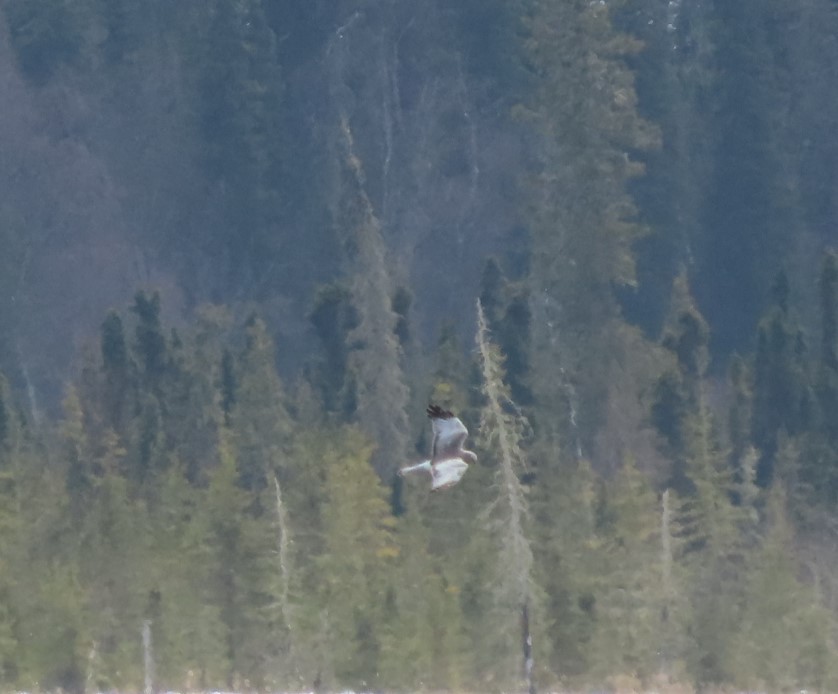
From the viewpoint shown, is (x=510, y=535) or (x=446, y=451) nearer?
(x=446, y=451)

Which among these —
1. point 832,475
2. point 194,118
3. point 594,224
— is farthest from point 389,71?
point 832,475

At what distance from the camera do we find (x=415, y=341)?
123 ft

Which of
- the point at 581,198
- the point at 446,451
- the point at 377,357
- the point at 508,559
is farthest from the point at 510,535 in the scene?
the point at 581,198

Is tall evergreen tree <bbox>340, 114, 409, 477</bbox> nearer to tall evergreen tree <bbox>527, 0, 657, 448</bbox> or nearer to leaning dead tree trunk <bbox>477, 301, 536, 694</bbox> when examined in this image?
tall evergreen tree <bbox>527, 0, 657, 448</bbox>

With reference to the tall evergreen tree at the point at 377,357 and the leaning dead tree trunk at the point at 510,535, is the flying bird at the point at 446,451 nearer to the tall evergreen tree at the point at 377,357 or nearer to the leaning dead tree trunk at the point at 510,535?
the leaning dead tree trunk at the point at 510,535

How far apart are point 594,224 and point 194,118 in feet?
50.5

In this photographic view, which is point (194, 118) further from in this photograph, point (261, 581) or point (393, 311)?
point (261, 581)

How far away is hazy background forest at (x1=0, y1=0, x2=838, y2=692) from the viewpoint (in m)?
20.5

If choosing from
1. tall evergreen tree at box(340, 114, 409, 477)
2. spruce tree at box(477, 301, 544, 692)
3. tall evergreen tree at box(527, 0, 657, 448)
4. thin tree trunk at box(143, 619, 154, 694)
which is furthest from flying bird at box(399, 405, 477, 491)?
tall evergreen tree at box(527, 0, 657, 448)

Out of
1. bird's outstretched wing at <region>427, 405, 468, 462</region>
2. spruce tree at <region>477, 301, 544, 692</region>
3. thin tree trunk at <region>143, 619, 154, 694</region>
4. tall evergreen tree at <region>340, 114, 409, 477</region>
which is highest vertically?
tall evergreen tree at <region>340, 114, 409, 477</region>

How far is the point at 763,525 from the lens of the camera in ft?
89.1

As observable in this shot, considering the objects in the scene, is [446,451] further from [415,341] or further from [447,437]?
[415,341]

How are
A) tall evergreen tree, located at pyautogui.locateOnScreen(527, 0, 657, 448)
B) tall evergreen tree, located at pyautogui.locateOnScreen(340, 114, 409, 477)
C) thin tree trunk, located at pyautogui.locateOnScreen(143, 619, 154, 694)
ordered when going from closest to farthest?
thin tree trunk, located at pyautogui.locateOnScreen(143, 619, 154, 694)
tall evergreen tree, located at pyautogui.locateOnScreen(340, 114, 409, 477)
tall evergreen tree, located at pyautogui.locateOnScreen(527, 0, 657, 448)

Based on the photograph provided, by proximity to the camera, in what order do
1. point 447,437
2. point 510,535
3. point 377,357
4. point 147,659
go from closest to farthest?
point 447,437
point 510,535
point 147,659
point 377,357
